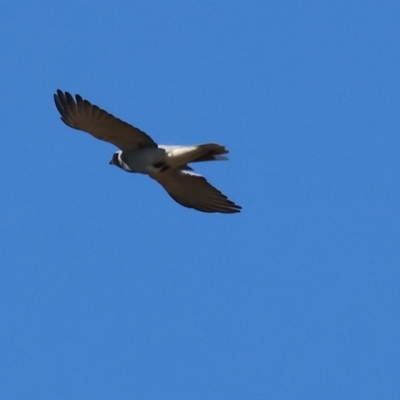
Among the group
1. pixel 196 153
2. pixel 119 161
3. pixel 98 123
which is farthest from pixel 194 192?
pixel 98 123

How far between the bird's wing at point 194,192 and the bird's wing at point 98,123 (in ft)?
3.07

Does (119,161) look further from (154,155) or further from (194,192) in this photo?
(194,192)

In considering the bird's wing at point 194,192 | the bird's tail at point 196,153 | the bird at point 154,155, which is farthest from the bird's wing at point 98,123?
the bird's wing at point 194,192

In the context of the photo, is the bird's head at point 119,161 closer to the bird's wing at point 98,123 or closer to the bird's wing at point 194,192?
the bird's wing at point 98,123

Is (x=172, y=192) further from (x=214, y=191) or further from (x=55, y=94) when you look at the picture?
(x=55, y=94)

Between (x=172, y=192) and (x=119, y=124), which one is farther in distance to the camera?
(x=172, y=192)

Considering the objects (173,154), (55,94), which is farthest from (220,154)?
(55,94)

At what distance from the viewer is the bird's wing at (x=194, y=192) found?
23734mm

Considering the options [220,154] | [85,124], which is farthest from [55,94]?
[220,154]

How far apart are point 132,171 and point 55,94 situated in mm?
1694

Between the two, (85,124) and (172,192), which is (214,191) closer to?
(172,192)

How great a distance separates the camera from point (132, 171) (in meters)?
23.1

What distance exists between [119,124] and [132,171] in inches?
37.3

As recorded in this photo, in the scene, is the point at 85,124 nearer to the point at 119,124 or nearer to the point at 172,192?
the point at 119,124
